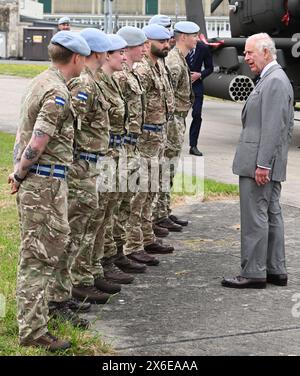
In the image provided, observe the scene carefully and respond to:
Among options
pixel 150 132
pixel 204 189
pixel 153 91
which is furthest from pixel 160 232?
pixel 204 189

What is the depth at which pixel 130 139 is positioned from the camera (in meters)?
7.17

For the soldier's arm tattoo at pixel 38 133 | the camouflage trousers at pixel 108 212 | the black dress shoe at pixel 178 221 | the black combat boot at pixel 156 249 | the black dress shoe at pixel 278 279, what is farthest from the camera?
the black dress shoe at pixel 178 221

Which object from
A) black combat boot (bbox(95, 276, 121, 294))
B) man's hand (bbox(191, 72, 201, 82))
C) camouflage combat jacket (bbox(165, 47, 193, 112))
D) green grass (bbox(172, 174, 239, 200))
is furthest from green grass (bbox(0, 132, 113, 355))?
man's hand (bbox(191, 72, 201, 82))

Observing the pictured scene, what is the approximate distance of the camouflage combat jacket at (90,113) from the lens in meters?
6.04

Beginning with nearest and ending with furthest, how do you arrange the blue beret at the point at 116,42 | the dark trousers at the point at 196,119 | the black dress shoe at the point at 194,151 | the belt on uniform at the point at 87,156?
1. the belt on uniform at the point at 87,156
2. the blue beret at the point at 116,42
3. the dark trousers at the point at 196,119
4. the black dress shoe at the point at 194,151

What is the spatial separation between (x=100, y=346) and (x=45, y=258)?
24.1 inches

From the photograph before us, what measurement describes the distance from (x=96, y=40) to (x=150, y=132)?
188 centimetres

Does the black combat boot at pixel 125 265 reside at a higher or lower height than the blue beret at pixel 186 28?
lower

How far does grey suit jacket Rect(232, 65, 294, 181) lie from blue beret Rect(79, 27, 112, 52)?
135cm

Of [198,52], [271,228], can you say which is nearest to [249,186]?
[271,228]

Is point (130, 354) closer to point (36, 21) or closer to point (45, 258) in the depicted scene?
point (45, 258)

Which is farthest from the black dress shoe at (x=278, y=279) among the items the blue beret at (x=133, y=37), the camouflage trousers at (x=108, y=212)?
the blue beret at (x=133, y=37)

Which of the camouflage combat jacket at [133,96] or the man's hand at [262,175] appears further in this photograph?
the camouflage combat jacket at [133,96]

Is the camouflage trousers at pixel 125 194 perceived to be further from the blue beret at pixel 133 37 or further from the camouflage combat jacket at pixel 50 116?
the camouflage combat jacket at pixel 50 116
